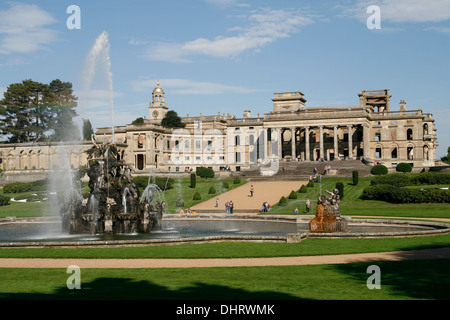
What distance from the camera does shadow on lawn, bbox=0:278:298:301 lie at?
13.0 meters

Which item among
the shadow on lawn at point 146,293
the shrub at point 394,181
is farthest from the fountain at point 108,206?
the shrub at point 394,181

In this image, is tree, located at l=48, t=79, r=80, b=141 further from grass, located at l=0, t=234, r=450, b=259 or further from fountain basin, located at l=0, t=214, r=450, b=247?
grass, located at l=0, t=234, r=450, b=259

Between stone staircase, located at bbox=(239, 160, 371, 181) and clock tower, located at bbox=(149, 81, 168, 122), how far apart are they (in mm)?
39905

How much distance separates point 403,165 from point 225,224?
41.9m

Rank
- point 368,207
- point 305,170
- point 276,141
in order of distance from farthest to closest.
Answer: point 276,141
point 305,170
point 368,207

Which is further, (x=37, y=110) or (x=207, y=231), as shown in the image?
(x=37, y=110)

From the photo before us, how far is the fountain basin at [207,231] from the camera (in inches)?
1017

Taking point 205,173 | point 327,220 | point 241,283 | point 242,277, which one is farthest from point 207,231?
point 205,173

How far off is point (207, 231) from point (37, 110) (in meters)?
74.8

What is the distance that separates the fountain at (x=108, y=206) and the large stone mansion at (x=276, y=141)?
55100 millimetres

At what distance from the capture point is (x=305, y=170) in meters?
79.3

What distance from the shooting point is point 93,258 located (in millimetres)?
21922

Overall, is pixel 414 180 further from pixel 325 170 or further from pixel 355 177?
pixel 325 170
